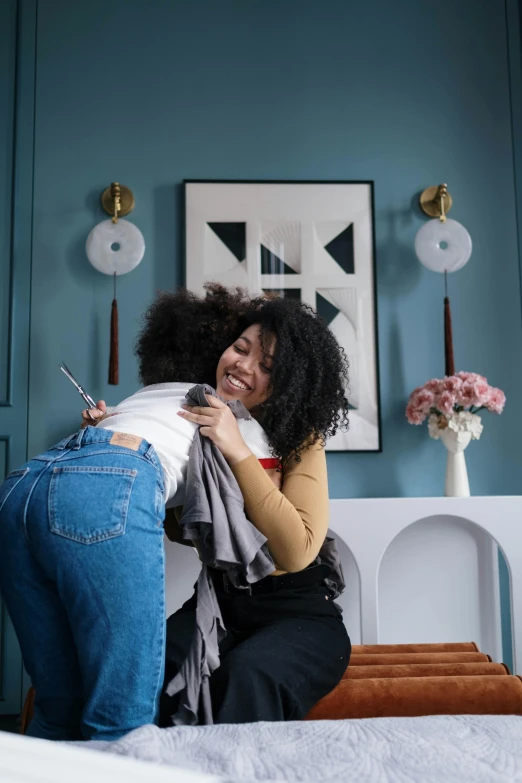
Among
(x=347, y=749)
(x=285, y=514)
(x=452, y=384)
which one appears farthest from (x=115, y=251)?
(x=347, y=749)

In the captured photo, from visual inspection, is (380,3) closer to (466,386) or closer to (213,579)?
(466,386)

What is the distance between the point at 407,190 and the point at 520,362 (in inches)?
34.2

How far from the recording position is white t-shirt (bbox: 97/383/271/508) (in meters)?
1.39

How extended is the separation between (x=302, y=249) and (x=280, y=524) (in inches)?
68.4

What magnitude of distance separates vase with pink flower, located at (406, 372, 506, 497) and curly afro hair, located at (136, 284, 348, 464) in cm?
94

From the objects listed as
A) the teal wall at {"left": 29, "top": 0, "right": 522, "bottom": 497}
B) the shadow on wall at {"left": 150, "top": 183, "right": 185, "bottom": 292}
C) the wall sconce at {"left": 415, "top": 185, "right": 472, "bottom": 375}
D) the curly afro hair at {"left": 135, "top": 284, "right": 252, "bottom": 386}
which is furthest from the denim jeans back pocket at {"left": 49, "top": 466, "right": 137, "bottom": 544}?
the wall sconce at {"left": 415, "top": 185, "right": 472, "bottom": 375}

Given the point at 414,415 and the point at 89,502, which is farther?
the point at 414,415

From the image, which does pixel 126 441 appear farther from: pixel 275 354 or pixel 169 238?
pixel 169 238

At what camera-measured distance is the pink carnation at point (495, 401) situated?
8.80 feet

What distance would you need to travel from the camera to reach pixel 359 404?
2898 millimetres

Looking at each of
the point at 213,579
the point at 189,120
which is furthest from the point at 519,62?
the point at 213,579

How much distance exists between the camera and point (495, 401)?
106 inches

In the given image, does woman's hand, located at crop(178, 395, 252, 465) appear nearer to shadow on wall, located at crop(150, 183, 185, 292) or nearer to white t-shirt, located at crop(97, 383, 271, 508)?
white t-shirt, located at crop(97, 383, 271, 508)

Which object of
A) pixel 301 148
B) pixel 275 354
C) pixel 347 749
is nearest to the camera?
pixel 347 749
